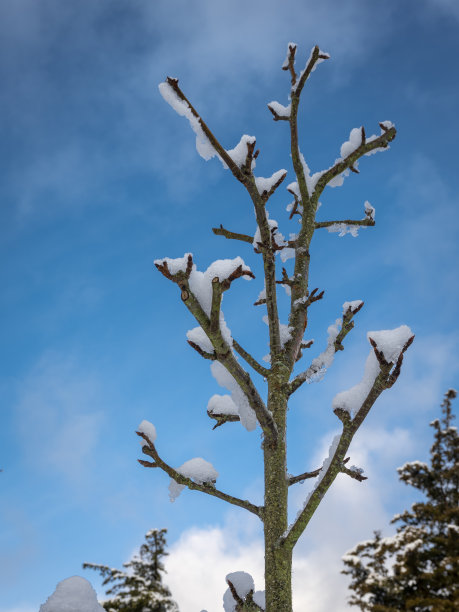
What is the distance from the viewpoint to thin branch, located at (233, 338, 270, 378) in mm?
2971

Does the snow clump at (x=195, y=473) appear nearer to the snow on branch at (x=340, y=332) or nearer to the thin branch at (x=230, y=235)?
the snow on branch at (x=340, y=332)

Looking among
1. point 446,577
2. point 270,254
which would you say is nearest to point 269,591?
point 270,254

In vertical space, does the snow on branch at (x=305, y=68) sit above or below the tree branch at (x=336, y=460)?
above

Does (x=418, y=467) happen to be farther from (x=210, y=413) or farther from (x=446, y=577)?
(x=210, y=413)

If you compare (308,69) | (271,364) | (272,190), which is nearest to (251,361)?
(271,364)

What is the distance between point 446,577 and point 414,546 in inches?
55.9

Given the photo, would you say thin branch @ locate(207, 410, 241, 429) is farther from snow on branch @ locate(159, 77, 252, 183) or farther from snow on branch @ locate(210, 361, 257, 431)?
snow on branch @ locate(159, 77, 252, 183)

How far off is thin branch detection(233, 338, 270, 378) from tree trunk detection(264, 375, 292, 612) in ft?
0.60

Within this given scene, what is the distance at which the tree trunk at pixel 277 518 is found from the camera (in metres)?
2.20

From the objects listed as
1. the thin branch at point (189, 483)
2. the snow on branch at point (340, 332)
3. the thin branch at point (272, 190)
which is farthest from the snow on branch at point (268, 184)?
the thin branch at point (189, 483)

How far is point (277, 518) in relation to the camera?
7.84ft

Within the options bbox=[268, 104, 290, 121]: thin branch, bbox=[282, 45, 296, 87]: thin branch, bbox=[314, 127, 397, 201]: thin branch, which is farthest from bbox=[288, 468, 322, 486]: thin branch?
bbox=[282, 45, 296, 87]: thin branch

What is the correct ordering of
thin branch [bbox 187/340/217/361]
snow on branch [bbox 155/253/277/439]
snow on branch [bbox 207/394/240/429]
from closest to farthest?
snow on branch [bbox 155/253/277/439]
thin branch [bbox 187/340/217/361]
snow on branch [bbox 207/394/240/429]

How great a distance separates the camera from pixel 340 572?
16484mm
